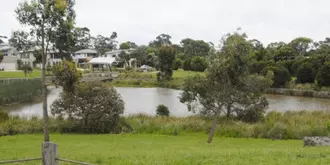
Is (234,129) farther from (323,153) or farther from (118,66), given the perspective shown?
(118,66)

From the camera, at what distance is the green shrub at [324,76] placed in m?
43.3

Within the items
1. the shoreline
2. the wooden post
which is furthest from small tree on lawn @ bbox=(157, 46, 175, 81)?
the wooden post

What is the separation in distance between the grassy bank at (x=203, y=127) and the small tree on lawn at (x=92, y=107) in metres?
0.52

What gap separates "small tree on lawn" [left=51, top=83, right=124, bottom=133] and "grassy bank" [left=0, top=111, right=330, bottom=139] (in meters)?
0.52

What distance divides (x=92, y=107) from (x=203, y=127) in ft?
20.9

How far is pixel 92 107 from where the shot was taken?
64.3 feet

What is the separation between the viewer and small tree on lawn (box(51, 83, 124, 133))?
63.4ft

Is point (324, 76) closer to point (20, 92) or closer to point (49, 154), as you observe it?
point (20, 92)

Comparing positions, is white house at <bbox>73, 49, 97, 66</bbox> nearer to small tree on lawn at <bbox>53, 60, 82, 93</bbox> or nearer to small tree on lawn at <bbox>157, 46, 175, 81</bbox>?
small tree on lawn at <bbox>157, 46, 175, 81</bbox>

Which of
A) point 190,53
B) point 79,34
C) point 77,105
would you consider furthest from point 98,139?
point 190,53

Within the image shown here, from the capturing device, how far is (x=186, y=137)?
56.6 feet

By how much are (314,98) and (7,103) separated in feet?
112

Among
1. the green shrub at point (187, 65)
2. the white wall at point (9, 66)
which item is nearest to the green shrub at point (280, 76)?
the green shrub at point (187, 65)

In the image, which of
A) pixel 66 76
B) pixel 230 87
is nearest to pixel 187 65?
pixel 66 76
